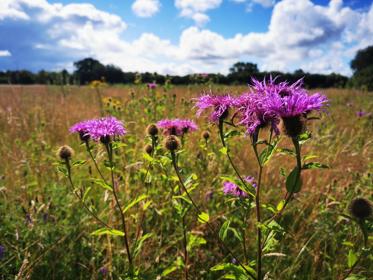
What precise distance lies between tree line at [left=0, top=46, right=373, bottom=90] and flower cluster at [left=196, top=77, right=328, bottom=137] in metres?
0.08

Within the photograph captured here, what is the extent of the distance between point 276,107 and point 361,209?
67 cm

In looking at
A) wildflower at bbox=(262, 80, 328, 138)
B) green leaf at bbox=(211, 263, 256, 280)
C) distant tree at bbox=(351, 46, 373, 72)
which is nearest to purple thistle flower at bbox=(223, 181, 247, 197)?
green leaf at bbox=(211, 263, 256, 280)

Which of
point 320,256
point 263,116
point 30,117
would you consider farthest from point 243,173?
point 30,117

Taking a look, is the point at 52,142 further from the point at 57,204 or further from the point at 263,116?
the point at 263,116

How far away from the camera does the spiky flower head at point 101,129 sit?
1.77 meters

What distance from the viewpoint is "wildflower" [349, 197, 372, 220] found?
1529mm

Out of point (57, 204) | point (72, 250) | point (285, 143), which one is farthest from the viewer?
point (285, 143)

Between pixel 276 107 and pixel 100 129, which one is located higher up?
pixel 276 107

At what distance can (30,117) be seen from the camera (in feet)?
18.8

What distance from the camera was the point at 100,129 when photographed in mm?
1803

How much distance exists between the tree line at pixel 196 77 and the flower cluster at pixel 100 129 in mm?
760

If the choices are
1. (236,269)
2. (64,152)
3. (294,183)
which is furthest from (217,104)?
(64,152)

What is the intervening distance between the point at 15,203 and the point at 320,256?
2404 millimetres

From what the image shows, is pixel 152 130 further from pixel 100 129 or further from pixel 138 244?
pixel 138 244
